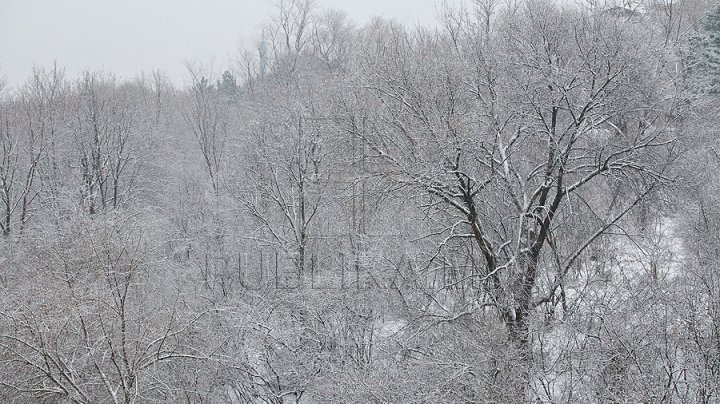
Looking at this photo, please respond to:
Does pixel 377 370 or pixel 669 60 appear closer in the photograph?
pixel 377 370

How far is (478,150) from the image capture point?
14.0 metres

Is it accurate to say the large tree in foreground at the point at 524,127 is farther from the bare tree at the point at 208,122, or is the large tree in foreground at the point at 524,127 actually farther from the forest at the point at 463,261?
the bare tree at the point at 208,122

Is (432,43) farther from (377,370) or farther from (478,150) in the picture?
(377,370)

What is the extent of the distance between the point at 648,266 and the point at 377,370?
6.34 metres

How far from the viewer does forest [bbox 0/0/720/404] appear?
424 inches

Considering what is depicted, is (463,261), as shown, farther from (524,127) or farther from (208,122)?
(208,122)

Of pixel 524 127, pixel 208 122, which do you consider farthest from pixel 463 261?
pixel 208 122

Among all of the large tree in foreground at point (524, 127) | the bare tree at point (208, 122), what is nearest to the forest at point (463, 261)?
the large tree in foreground at point (524, 127)

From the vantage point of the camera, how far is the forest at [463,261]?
10781mm

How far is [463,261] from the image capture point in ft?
53.8

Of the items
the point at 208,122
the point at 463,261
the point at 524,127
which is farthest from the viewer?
the point at 208,122

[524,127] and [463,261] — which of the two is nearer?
[524,127]

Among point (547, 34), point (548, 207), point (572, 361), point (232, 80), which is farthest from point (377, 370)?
point (232, 80)

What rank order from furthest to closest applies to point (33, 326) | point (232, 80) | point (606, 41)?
point (232, 80), point (606, 41), point (33, 326)
